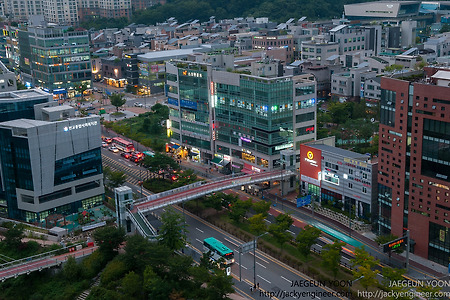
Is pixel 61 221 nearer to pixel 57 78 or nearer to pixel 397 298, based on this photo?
pixel 397 298

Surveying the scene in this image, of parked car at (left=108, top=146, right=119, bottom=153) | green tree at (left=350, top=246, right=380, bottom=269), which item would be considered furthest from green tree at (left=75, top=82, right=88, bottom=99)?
green tree at (left=350, top=246, right=380, bottom=269)

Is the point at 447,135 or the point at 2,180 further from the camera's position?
the point at 2,180

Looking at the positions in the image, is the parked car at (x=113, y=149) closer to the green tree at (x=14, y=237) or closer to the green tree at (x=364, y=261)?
the green tree at (x=14, y=237)

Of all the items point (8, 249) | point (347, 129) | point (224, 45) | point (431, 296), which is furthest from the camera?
point (224, 45)

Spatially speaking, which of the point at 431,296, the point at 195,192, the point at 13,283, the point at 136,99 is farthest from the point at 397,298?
the point at 136,99

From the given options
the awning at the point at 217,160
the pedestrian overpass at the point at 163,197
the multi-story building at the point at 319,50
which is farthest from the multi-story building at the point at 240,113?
the multi-story building at the point at 319,50

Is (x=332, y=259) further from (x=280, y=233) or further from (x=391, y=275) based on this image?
(x=280, y=233)
